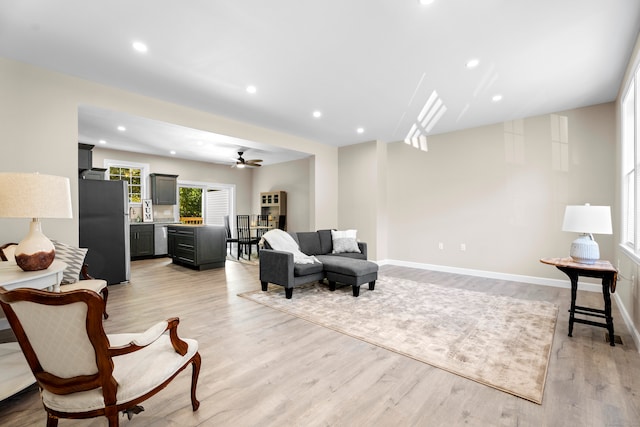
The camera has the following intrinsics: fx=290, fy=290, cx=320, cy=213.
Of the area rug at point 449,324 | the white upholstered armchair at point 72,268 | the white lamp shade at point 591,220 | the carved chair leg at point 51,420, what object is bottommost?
the area rug at point 449,324

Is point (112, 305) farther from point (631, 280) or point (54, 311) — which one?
point (631, 280)

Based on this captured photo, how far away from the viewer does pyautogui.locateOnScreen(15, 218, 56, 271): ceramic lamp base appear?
194 centimetres

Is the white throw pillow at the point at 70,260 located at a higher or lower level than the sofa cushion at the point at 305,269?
higher

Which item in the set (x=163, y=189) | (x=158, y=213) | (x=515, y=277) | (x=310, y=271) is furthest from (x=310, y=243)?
(x=158, y=213)

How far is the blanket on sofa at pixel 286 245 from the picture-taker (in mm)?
4156

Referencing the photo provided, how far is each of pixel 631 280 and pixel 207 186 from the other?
903cm

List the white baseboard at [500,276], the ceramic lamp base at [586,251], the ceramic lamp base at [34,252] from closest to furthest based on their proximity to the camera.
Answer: the ceramic lamp base at [34,252] < the ceramic lamp base at [586,251] < the white baseboard at [500,276]

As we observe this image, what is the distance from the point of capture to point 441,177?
5.87 metres

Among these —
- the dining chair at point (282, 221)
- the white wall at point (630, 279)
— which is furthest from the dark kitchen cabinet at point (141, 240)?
the white wall at point (630, 279)

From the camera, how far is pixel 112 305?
11.8 feet

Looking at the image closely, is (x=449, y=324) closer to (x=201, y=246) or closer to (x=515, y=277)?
(x=515, y=277)

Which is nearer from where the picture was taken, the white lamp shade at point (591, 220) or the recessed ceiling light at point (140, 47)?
the white lamp shade at point (591, 220)

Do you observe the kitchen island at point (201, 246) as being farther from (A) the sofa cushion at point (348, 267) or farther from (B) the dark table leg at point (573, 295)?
(B) the dark table leg at point (573, 295)

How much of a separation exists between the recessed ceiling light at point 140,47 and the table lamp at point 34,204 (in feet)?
5.41
